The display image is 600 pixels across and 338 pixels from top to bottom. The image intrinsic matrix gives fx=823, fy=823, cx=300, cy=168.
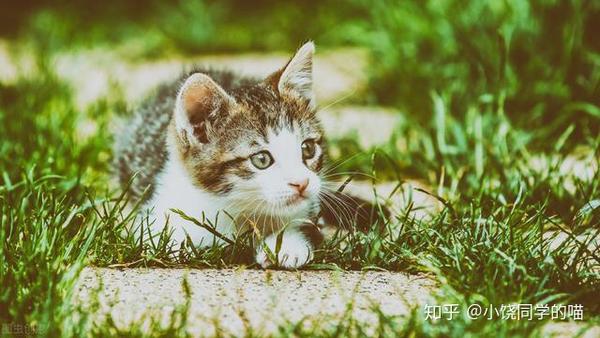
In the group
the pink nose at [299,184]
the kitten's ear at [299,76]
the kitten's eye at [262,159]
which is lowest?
the pink nose at [299,184]

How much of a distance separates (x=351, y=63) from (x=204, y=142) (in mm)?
3098

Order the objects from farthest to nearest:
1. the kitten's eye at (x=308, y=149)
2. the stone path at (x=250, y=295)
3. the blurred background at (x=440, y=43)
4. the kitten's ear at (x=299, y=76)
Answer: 1. the blurred background at (x=440, y=43)
2. the kitten's ear at (x=299, y=76)
3. the kitten's eye at (x=308, y=149)
4. the stone path at (x=250, y=295)

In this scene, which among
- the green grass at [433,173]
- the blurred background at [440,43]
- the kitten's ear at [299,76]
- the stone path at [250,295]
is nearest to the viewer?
the stone path at [250,295]

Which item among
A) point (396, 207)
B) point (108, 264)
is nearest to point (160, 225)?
point (108, 264)

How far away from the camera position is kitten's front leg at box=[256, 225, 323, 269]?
2.93m

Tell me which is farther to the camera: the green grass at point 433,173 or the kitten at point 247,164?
the kitten at point 247,164

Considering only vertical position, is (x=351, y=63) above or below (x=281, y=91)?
above

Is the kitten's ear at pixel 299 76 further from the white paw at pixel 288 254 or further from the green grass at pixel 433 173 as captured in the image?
the white paw at pixel 288 254

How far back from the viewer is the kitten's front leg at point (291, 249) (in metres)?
2.93

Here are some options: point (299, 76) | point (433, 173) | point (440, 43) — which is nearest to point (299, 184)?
point (299, 76)

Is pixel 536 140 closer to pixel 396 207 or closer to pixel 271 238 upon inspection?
pixel 396 207

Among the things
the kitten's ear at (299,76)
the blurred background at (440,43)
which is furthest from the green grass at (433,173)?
the kitten's ear at (299,76)

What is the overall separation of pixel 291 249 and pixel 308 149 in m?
0.46

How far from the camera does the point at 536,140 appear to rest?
4207 millimetres
